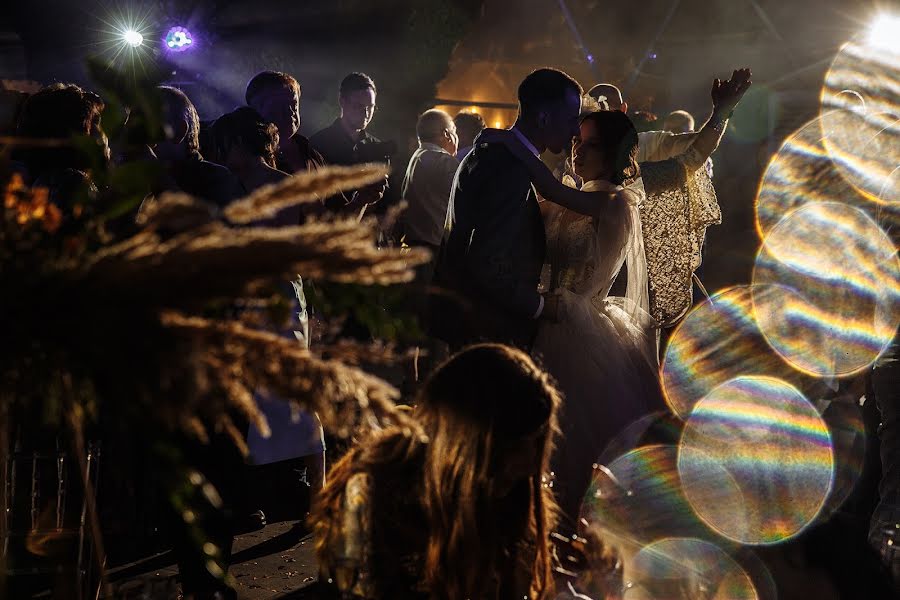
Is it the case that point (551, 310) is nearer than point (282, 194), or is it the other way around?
point (282, 194)

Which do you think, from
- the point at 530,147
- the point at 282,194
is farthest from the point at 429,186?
the point at 282,194

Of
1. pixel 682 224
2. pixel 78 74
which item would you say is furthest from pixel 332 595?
pixel 78 74

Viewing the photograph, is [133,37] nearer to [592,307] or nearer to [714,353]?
[714,353]

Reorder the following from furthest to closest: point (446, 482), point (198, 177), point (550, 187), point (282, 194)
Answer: point (550, 187) < point (198, 177) < point (446, 482) < point (282, 194)

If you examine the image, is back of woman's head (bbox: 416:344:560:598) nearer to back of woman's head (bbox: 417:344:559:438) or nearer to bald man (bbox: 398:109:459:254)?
back of woman's head (bbox: 417:344:559:438)

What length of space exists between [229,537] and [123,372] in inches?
111

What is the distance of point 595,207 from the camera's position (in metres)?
4.47

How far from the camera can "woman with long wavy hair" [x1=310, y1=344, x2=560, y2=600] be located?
2279 millimetres

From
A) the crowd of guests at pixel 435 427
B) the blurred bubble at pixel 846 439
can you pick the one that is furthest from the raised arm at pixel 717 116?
the blurred bubble at pixel 846 439

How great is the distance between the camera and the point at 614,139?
4727mm

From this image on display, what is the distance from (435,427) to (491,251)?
1.86 m

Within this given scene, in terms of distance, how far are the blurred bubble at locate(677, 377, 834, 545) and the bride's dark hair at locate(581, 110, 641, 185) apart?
163cm

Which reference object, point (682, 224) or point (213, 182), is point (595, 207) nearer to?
point (682, 224)

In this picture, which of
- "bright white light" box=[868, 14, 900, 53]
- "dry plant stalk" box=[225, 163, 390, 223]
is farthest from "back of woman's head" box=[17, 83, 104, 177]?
"bright white light" box=[868, 14, 900, 53]
